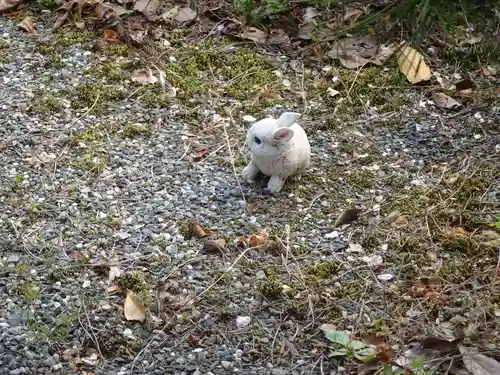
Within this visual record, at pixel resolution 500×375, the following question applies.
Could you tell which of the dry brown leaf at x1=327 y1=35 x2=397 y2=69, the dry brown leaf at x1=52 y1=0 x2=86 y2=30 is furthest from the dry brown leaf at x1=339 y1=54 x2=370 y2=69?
the dry brown leaf at x1=52 y1=0 x2=86 y2=30

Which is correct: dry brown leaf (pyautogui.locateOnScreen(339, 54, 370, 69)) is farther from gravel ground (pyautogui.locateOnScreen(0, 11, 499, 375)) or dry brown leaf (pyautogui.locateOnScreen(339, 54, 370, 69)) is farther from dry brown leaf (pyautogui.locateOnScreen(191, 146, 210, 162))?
dry brown leaf (pyautogui.locateOnScreen(191, 146, 210, 162))

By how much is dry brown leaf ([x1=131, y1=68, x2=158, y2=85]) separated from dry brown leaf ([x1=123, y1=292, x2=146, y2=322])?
113cm

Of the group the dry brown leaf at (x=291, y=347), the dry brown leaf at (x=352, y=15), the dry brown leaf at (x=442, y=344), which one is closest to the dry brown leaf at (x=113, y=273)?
the dry brown leaf at (x=291, y=347)

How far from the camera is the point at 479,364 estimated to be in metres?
1.72

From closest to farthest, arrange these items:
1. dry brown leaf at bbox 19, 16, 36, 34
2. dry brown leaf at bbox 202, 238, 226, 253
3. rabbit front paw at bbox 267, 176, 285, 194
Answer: dry brown leaf at bbox 202, 238, 226, 253 → rabbit front paw at bbox 267, 176, 285, 194 → dry brown leaf at bbox 19, 16, 36, 34

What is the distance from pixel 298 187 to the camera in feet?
7.61

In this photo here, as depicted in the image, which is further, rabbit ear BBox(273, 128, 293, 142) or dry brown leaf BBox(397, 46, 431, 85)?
dry brown leaf BBox(397, 46, 431, 85)

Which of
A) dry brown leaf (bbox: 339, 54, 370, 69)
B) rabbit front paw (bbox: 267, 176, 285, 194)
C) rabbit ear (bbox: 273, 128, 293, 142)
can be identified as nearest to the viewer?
rabbit ear (bbox: 273, 128, 293, 142)

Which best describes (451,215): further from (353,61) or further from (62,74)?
(62,74)

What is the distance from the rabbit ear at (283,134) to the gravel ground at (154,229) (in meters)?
0.19

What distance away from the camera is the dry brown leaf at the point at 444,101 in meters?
2.74

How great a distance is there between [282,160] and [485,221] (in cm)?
60

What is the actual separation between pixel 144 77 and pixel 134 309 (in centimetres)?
120

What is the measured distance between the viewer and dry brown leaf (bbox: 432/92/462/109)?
274 centimetres
